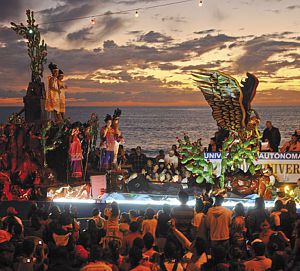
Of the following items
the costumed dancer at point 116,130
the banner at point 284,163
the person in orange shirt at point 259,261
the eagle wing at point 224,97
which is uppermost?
the eagle wing at point 224,97

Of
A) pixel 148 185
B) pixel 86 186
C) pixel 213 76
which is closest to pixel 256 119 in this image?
pixel 213 76

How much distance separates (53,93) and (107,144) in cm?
197

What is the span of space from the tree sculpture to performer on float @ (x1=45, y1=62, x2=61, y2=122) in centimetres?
71

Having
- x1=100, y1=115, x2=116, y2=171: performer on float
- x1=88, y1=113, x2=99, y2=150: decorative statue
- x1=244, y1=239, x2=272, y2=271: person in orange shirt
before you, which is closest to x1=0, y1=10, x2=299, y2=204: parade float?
x1=100, y1=115, x2=116, y2=171: performer on float

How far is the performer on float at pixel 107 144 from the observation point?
15174 millimetres

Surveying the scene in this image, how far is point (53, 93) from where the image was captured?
15.6 meters

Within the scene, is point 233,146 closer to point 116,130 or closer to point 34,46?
point 116,130

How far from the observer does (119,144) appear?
1614 cm

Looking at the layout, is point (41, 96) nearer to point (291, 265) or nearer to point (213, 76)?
point (213, 76)

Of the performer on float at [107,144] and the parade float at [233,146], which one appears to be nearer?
the parade float at [233,146]

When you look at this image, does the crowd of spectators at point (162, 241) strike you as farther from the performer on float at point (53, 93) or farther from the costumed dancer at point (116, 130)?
the performer on float at point (53, 93)

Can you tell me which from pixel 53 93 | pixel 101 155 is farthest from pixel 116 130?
pixel 53 93

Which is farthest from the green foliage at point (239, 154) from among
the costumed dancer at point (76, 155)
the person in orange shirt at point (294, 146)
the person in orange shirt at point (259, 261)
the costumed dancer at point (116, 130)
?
the person in orange shirt at point (259, 261)

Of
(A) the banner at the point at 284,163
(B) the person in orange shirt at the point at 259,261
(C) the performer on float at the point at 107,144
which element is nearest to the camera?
(B) the person in orange shirt at the point at 259,261
